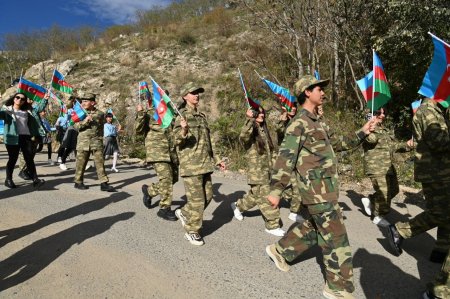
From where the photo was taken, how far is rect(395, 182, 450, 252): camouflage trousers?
3.77m

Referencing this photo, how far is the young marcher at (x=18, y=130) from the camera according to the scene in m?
6.67

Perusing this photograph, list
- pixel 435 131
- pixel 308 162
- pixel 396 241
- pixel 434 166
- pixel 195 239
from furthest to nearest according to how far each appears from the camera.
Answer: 1. pixel 195 239
2. pixel 396 241
3. pixel 434 166
4. pixel 435 131
5. pixel 308 162

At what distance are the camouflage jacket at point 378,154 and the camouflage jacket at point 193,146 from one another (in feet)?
8.78

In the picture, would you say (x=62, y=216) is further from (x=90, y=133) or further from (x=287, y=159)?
(x=287, y=159)

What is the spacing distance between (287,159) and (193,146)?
1722mm

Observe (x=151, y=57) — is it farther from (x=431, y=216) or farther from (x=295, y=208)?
(x=431, y=216)

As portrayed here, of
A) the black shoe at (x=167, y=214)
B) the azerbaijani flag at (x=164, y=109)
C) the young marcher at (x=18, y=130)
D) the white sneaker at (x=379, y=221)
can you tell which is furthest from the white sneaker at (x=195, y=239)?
the young marcher at (x=18, y=130)

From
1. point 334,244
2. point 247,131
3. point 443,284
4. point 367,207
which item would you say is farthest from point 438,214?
point 247,131

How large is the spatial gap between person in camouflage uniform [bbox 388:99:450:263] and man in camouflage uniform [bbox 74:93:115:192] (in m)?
5.87

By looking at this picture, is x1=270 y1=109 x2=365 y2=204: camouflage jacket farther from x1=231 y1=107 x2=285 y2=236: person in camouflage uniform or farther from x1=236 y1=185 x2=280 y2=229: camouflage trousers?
x1=231 y1=107 x2=285 y2=236: person in camouflage uniform

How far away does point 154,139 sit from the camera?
584 cm

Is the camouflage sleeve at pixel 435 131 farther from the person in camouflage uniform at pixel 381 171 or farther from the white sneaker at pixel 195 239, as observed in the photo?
the white sneaker at pixel 195 239

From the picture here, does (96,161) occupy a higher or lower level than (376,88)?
lower

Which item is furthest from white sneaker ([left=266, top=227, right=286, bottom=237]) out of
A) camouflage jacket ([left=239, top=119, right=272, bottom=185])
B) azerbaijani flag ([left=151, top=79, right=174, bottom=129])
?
azerbaijani flag ([left=151, top=79, right=174, bottom=129])
